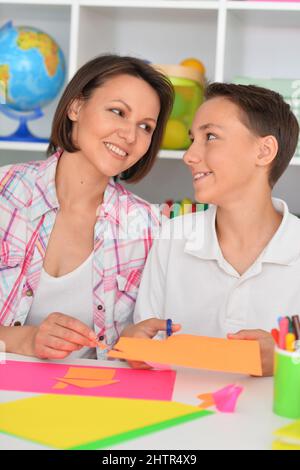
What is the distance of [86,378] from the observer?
114 cm

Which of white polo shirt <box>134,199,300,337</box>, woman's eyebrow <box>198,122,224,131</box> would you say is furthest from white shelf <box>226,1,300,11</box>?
white polo shirt <box>134,199,300,337</box>

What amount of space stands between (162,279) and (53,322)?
441 mm

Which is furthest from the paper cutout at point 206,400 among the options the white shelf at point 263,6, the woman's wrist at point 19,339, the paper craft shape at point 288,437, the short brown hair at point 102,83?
the white shelf at point 263,6

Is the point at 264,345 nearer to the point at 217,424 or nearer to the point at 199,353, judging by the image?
the point at 199,353

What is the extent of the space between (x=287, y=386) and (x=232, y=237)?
0.73 metres

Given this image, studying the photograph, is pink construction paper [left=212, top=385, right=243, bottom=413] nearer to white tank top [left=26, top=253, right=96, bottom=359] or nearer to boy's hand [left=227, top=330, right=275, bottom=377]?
boy's hand [left=227, top=330, right=275, bottom=377]

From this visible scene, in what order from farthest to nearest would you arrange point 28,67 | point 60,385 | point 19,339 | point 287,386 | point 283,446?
point 28,67 → point 19,339 → point 60,385 → point 287,386 → point 283,446

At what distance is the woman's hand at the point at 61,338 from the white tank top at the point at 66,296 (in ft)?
1.20

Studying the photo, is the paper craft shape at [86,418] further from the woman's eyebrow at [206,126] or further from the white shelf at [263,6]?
the white shelf at [263,6]

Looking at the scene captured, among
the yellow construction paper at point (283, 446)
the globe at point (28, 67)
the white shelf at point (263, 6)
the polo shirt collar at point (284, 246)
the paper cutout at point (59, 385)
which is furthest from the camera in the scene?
the globe at point (28, 67)

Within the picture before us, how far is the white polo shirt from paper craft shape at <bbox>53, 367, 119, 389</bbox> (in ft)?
1.41

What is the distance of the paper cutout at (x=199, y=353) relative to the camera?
1105 mm

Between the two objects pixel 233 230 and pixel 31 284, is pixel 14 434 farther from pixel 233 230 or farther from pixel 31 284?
pixel 233 230

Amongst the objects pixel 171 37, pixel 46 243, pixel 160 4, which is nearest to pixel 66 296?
pixel 46 243
